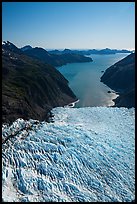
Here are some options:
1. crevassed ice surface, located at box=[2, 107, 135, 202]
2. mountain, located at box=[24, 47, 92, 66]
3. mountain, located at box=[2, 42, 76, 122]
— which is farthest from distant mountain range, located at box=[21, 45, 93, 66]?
crevassed ice surface, located at box=[2, 107, 135, 202]

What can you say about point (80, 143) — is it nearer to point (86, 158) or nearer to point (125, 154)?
point (86, 158)

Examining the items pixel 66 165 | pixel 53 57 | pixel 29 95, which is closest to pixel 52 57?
pixel 53 57

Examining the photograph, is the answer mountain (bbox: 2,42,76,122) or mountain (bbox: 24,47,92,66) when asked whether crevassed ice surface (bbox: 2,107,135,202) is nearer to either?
mountain (bbox: 2,42,76,122)

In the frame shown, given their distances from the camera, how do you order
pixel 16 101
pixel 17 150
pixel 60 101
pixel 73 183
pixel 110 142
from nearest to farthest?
pixel 73 183, pixel 17 150, pixel 110 142, pixel 16 101, pixel 60 101

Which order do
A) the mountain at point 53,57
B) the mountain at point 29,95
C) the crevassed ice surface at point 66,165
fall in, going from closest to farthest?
the crevassed ice surface at point 66,165 < the mountain at point 29,95 < the mountain at point 53,57

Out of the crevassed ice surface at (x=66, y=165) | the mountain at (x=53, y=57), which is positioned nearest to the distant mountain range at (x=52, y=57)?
the mountain at (x=53, y=57)

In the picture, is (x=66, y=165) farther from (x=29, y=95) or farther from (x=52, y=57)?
(x=52, y=57)

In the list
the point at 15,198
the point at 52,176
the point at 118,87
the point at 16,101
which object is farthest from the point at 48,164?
the point at 118,87

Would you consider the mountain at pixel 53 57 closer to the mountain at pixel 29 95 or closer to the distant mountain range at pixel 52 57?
the distant mountain range at pixel 52 57
